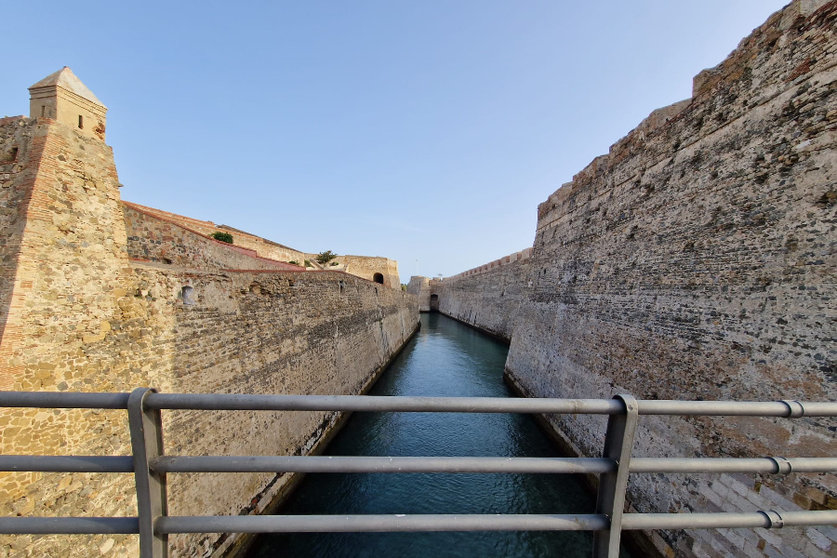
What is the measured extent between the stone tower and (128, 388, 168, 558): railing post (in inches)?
203

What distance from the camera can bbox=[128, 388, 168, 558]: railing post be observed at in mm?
1312

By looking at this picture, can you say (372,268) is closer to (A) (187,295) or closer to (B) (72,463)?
(A) (187,295)

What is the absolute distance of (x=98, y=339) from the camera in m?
4.34

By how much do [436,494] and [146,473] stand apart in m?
7.75

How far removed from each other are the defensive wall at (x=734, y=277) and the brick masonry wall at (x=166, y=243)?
35.1 feet

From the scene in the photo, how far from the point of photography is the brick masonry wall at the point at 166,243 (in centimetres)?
802

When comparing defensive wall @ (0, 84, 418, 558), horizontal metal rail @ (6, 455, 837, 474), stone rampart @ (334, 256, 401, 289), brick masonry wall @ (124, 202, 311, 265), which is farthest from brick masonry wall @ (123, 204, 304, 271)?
stone rampart @ (334, 256, 401, 289)

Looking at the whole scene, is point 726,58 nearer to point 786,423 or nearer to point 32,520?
point 786,423

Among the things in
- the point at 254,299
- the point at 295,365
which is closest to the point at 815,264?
the point at 254,299

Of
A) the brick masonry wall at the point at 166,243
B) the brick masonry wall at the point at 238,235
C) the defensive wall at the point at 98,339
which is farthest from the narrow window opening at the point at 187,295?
the brick masonry wall at the point at 238,235

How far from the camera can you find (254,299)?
7.36 m

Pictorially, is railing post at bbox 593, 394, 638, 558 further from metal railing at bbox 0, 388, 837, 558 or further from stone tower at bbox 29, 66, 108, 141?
stone tower at bbox 29, 66, 108, 141

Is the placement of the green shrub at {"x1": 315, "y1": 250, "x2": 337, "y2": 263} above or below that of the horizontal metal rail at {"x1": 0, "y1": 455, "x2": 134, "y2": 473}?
above

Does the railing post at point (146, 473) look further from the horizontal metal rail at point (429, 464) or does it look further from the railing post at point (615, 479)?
the railing post at point (615, 479)
